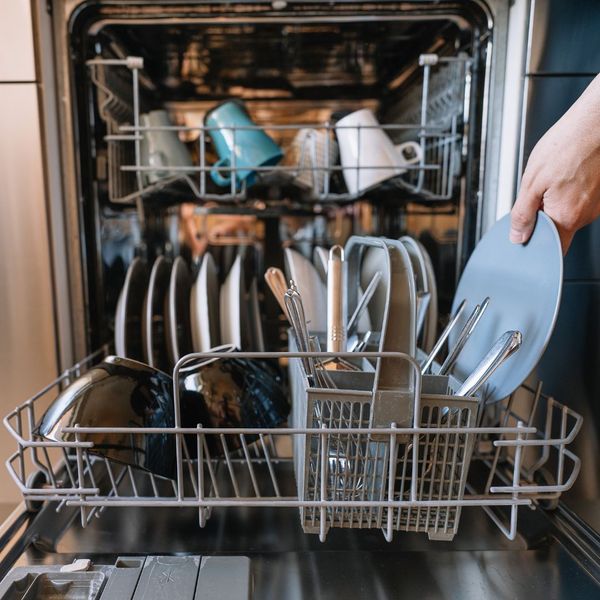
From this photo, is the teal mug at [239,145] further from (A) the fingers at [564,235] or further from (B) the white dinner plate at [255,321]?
(A) the fingers at [564,235]

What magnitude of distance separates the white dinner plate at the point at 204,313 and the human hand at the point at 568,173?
0.44 metres

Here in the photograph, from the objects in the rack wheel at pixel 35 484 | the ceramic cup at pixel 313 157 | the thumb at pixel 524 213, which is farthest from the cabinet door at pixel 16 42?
the thumb at pixel 524 213

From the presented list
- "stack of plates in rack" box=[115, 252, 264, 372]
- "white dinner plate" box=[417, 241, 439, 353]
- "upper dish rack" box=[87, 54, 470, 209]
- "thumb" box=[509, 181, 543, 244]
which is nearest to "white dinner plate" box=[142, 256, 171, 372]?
"stack of plates in rack" box=[115, 252, 264, 372]

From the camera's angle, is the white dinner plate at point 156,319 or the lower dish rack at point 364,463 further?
the white dinner plate at point 156,319

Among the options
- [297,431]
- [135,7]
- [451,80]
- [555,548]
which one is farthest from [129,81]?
[555,548]

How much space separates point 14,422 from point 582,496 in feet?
2.66

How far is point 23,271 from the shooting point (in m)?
0.69

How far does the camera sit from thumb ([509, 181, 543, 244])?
0.53 m

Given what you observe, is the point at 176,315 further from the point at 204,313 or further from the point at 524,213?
the point at 524,213

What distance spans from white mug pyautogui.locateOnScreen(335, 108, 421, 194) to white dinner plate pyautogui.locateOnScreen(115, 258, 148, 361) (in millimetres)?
367

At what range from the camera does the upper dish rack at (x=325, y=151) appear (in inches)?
27.3

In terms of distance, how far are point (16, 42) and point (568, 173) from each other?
687 millimetres

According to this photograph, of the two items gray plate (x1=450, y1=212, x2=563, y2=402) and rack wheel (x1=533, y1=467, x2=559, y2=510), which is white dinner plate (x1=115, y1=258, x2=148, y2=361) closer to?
gray plate (x1=450, y1=212, x2=563, y2=402)

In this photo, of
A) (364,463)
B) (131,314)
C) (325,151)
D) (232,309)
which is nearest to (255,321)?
(232,309)
